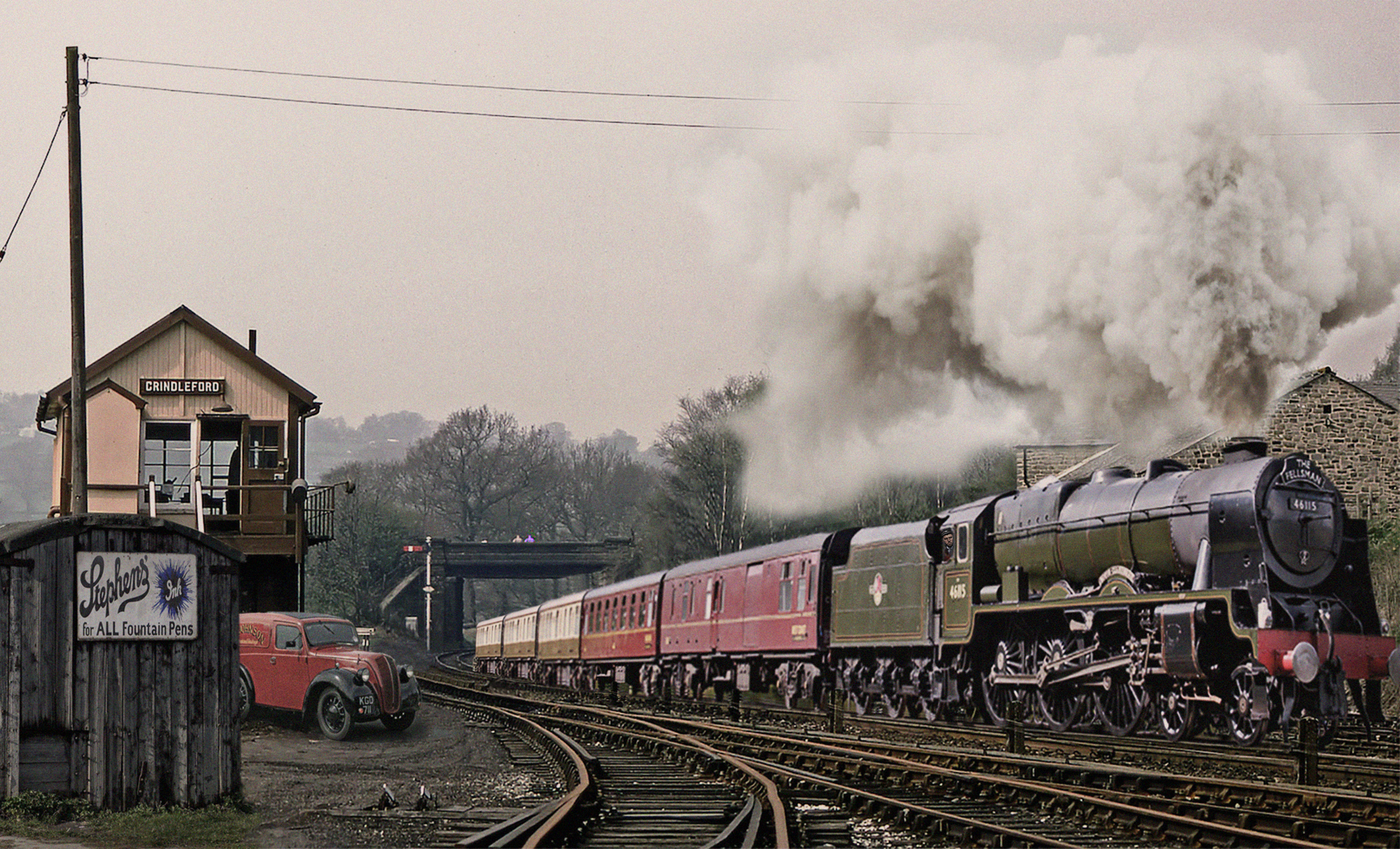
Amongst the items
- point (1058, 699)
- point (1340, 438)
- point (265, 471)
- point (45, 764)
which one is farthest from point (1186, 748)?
point (1340, 438)

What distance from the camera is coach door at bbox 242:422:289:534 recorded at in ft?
86.8

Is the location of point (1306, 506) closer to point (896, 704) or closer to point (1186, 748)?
point (1186, 748)

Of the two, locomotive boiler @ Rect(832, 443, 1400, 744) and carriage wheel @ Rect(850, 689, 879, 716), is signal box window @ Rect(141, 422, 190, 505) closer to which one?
carriage wheel @ Rect(850, 689, 879, 716)

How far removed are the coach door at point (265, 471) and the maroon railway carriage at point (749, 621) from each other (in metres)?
9.42

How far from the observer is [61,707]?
11516 millimetres

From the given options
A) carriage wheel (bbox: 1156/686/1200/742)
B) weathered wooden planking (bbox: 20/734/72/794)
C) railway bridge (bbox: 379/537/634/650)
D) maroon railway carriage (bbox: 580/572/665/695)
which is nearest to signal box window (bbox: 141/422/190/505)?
maroon railway carriage (bbox: 580/572/665/695)

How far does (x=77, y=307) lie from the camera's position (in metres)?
16.9

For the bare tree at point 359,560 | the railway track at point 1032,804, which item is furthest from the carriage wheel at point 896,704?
the bare tree at point 359,560

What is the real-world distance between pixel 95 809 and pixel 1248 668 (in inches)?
480

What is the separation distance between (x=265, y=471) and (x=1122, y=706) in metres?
16.5

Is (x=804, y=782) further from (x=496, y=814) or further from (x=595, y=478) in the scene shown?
(x=595, y=478)

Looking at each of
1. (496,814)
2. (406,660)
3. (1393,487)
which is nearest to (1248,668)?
(496,814)

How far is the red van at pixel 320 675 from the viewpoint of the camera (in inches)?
776

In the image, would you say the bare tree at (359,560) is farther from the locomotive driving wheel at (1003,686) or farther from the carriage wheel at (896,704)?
the locomotive driving wheel at (1003,686)
